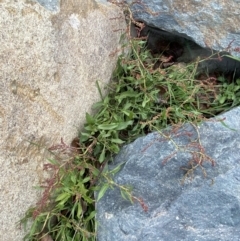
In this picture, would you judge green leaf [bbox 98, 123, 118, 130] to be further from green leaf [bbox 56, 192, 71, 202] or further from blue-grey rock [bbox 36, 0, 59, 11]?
blue-grey rock [bbox 36, 0, 59, 11]

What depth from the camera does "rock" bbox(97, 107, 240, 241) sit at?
183 cm

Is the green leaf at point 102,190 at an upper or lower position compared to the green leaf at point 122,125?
lower

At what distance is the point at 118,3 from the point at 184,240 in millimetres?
1172

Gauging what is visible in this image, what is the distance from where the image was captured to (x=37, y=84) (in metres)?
1.86

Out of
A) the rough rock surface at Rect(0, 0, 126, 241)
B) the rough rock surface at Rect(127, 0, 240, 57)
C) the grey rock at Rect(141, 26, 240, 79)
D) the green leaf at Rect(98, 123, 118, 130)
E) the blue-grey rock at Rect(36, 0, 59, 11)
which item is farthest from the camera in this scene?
the grey rock at Rect(141, 26, 240, 79)

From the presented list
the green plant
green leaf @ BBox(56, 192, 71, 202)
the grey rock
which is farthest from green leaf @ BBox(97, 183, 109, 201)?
the grey rock

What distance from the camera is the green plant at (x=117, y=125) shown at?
193 centimetres

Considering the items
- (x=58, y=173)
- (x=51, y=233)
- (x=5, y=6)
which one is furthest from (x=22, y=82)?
(x=51, y=233)

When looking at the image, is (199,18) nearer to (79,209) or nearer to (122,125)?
(122,125)

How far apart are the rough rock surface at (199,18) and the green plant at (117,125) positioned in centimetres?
15

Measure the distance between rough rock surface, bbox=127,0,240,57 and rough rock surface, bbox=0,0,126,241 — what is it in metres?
0.30

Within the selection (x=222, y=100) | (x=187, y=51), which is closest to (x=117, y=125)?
(x=222, y=100)

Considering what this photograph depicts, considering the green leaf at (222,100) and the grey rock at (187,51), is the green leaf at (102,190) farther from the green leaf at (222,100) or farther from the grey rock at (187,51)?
the grey rock at (187,51)

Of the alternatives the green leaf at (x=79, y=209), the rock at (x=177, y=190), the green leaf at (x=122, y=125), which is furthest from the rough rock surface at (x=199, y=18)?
the green leaf at (x=79, y=209)
